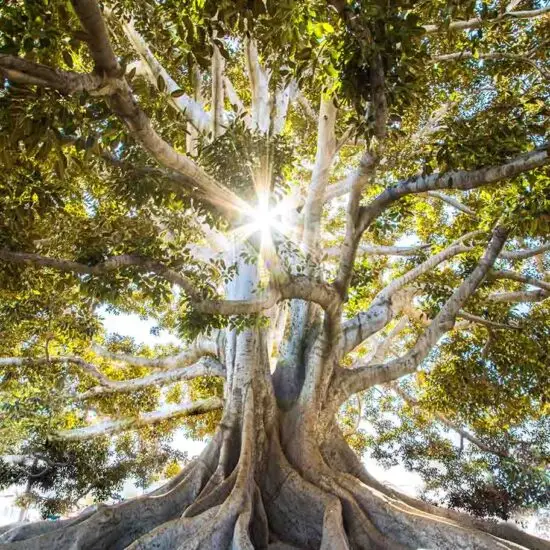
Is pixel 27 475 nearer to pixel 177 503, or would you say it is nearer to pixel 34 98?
pixel 177 503

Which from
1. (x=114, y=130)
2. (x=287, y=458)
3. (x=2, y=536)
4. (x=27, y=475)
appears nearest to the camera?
(x=114, y=130)

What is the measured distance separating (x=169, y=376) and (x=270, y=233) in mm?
4365

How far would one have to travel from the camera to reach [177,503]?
461 cm

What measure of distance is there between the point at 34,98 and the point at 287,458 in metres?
4.44

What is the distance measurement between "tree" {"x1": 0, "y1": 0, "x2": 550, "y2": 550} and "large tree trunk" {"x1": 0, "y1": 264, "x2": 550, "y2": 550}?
0.02 m

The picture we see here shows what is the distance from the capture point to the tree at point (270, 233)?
2.49 m

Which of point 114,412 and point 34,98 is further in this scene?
point 114,412

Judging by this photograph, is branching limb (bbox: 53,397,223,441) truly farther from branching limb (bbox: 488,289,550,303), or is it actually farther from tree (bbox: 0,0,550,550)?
branching limb (bbox: 488,289,550,303)

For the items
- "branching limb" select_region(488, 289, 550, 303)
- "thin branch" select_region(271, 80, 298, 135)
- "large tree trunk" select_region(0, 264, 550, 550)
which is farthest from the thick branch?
"branching limb" select_region(488, 289, 550, 303)

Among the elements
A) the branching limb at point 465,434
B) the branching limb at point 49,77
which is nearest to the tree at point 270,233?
the branching limb at point 49,77

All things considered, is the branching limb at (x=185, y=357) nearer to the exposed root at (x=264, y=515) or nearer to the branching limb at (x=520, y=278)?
the exposed root at (x=264, y=515)

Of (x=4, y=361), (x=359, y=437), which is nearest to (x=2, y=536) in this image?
(x=4, y=361)

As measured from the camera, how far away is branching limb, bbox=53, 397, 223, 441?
7.56 m

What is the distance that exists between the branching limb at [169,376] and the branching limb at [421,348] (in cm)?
195
